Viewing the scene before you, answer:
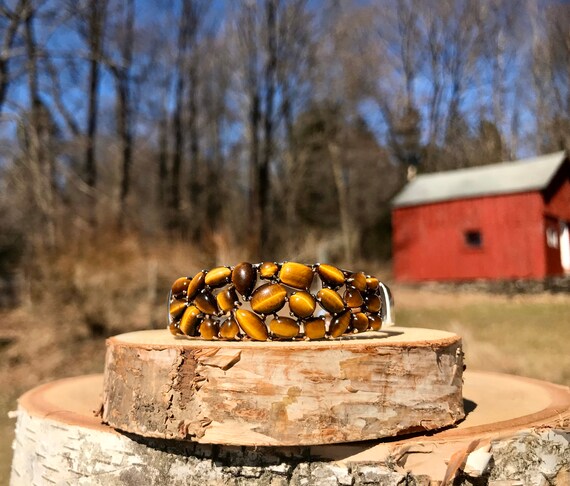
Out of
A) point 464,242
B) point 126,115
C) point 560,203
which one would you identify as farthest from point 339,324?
point 126,115

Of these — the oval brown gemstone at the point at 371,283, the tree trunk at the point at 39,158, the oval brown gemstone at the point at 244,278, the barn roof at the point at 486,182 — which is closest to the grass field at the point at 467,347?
the tree trunk at the point at 39,158

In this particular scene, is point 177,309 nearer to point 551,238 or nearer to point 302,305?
point 302,305

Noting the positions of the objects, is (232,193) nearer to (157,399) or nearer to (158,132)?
(158,132)

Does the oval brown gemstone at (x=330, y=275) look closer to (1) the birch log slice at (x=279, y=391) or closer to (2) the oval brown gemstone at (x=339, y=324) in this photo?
(2) the oval brown gemstone at (x=339, y=324)

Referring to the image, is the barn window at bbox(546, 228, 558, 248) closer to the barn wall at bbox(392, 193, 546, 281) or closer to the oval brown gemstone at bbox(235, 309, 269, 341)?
the barn wall at bbox(392, 193, 546, 281)

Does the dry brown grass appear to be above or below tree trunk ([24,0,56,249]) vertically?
below

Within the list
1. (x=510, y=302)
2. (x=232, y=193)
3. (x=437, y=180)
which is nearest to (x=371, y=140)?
(x=232, y=193)

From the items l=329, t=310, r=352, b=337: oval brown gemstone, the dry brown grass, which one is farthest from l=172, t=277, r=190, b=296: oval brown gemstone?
the dry brown grass
